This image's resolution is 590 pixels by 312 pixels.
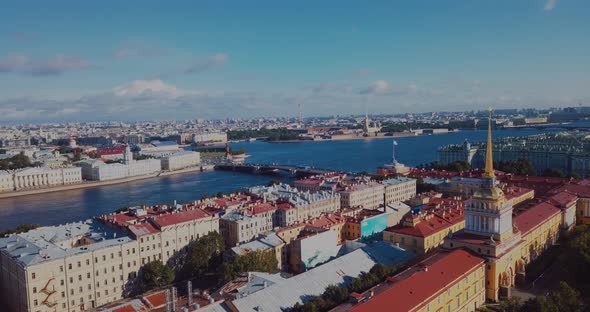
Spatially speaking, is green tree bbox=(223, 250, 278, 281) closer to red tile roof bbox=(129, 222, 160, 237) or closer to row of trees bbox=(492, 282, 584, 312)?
red tile roof bbox=(129, 222, 160, 237)

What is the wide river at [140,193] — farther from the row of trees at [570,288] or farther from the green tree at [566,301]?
the green tree at [566,301]

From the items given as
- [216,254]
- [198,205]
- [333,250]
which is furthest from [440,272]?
[198,205]

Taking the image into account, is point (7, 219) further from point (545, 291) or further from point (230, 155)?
point (230, 155)

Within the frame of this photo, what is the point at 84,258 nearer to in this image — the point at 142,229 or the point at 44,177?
the point at 142,229

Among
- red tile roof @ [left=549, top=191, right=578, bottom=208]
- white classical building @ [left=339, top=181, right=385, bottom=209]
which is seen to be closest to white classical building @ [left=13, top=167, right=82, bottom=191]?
white classical building @ [left=339, top=181, right=385, bottom=209]

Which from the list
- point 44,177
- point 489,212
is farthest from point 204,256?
point 44,177

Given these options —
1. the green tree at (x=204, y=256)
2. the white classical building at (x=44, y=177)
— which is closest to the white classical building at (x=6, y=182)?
the white classical building at (x=44, y=177)
